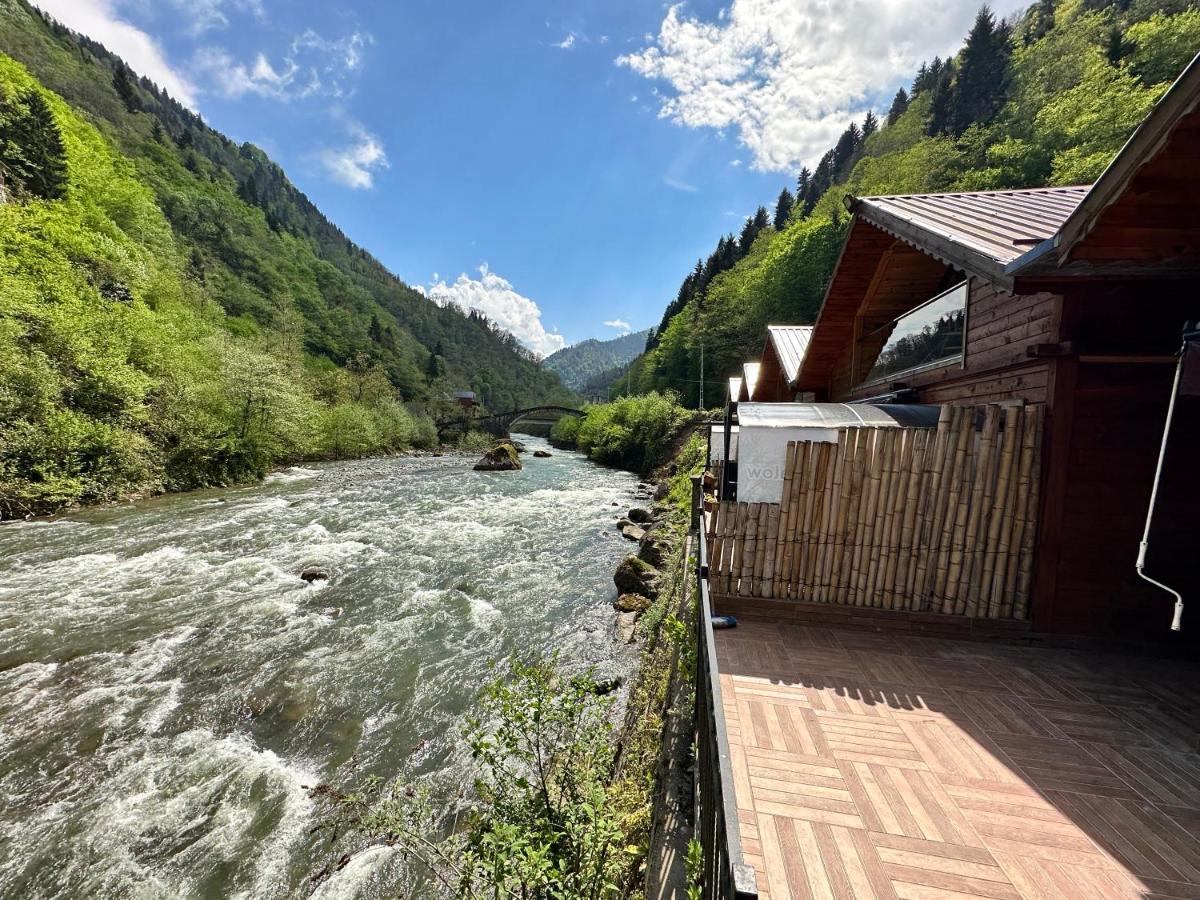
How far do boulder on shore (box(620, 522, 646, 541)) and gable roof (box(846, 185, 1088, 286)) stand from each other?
10.6 m

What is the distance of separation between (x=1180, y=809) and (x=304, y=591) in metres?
12.1

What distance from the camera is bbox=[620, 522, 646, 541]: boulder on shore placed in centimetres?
1488

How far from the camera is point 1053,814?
2.54 metres

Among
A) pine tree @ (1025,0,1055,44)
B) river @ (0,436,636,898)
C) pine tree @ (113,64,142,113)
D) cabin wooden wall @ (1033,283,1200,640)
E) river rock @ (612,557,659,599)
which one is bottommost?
river @ (0,436,636,898)

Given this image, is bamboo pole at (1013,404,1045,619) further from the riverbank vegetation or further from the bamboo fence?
the riverbank vegetation

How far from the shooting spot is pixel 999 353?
5016 millimetres

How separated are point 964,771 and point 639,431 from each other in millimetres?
33160

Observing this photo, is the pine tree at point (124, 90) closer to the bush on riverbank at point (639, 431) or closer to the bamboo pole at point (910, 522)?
the bush on riverbank at point (639, 431)

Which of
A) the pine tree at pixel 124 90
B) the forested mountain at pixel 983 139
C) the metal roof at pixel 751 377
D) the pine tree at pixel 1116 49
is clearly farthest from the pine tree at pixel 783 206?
the pine tree at pixel 124 90

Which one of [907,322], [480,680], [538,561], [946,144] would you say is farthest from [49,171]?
[946,144]

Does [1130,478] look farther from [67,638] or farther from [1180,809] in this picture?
[67,638]

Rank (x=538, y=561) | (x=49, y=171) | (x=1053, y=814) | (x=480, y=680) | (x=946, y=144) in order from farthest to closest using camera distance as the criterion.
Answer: (x=946, y=144) → (x=49, y=171) → (x=538, y=561) → (x=480, y=680) → (x=1053, y=814)

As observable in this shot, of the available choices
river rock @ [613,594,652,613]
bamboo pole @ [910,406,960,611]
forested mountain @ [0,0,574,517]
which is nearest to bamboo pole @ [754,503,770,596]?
bamboo pole @ [910,406,960,611]

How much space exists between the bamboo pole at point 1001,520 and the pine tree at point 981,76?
217 feet
